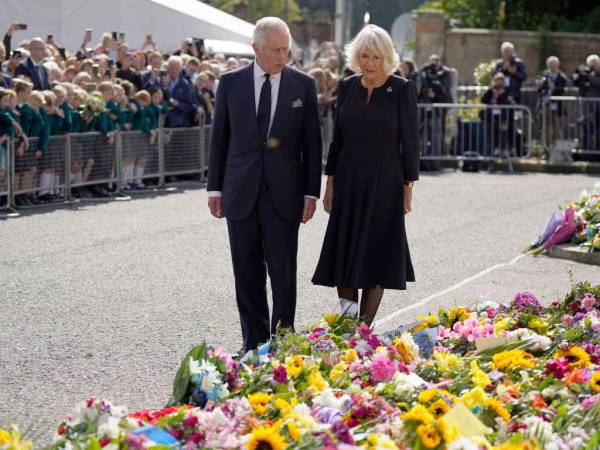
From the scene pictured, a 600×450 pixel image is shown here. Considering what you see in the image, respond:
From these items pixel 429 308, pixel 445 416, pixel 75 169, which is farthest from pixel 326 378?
pixel 75 169

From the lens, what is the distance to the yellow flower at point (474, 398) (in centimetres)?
555

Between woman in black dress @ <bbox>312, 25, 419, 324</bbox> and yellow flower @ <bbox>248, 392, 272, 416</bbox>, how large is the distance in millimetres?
2965

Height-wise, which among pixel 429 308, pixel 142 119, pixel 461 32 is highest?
pixel 461 32

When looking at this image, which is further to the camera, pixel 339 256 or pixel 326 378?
pixel 339 256

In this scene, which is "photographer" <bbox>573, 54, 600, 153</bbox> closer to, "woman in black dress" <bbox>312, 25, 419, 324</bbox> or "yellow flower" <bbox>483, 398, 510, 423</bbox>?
"woman in black dress" <bbox>312, 25, 419, 324</bbox>

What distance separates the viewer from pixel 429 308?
10.3m

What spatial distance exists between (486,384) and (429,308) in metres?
4.28

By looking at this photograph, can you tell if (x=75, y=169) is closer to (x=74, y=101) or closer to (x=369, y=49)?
(x=74, y=101)

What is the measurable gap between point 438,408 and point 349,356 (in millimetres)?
1094

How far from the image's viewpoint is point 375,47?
8.15 m

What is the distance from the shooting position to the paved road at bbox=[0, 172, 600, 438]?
7.91 meters

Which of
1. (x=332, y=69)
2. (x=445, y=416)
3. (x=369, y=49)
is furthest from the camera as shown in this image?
(x=332, y=69)

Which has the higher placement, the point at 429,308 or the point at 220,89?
the point at 220,89

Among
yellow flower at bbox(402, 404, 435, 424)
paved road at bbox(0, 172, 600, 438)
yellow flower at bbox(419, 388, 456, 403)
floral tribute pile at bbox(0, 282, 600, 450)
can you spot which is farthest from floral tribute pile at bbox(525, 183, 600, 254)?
yellow flower at bbox(402, 404, 435, 424)
